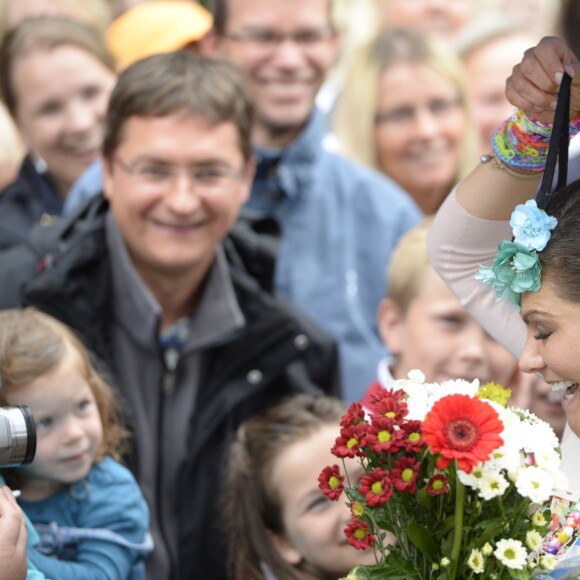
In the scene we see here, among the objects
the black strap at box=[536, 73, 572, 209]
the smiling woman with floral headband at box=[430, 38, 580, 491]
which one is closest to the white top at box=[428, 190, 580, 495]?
the smiling woman with floral headband at box=[430, 38, 580, 491]

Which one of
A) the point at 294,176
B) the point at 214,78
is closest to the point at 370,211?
the point at 294,176

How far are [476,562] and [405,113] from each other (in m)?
3.75

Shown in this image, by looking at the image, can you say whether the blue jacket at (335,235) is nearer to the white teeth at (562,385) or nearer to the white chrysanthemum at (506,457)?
the white teeth at (562,385)

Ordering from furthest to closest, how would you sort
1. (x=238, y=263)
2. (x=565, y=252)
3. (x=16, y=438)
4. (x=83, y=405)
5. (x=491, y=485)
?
(x=238, y=263) → (x=83, y=405) → (x=16, y=438) → (x=565, y=252) → (x=491, y=485)

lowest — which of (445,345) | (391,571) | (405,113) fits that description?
(445,345)

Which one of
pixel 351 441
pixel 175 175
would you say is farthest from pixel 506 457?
pixel 175 175

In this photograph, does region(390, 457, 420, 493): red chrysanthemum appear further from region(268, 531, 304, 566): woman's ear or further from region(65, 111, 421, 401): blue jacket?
region(65, 111, 421, 401): blue jacket

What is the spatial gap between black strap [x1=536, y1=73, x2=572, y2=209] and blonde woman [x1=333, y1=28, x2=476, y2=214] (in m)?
3.01

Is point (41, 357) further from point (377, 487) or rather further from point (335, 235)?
point (335, 235)

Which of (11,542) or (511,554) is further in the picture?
(11,542)

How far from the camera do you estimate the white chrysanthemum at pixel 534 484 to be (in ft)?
8.34

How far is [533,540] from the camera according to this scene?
2613 mm

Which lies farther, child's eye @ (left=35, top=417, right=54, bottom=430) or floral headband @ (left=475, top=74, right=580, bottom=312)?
child's eye @ (left=35, top=417, right=54, bottom=430)

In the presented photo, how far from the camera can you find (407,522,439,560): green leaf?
2.65 meters
